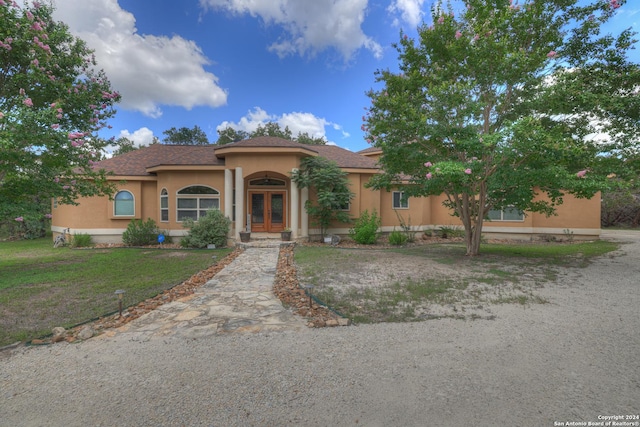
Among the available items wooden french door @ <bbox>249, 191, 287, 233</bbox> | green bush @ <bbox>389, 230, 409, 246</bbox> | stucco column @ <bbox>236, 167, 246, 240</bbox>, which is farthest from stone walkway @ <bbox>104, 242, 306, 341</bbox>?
green bush @ <bbox>389, 230, 409, 246</bbox>

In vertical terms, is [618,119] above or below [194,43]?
below

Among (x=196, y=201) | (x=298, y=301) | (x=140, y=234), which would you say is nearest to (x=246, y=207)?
(x=196, y=201)

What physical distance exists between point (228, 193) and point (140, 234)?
4181 mm

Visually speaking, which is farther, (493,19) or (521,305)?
(493,19)

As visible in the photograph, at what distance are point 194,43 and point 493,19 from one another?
38.9ft

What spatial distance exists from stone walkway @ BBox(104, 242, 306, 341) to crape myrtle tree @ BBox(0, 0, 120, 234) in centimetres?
446

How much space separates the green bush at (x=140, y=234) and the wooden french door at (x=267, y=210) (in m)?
4.33

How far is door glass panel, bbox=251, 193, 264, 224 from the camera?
45.5 ft

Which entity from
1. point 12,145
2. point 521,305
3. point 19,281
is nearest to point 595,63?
point 521,305

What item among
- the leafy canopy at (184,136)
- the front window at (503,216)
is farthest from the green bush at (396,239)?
the leafy canopy at (184,136)

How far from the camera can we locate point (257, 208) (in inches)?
547

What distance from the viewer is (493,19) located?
759 cm

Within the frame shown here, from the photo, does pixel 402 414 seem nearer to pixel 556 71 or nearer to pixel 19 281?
pixel 19 281

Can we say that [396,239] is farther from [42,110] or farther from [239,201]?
[42,110]
